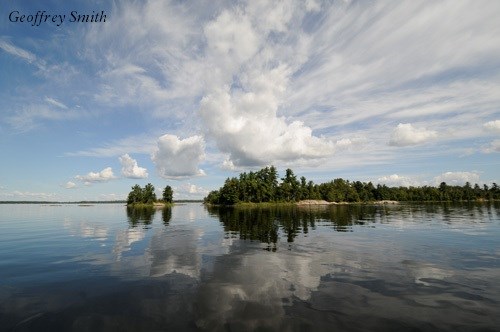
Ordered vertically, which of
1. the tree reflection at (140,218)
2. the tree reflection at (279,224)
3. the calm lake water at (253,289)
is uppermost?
the tree reflection at (140,218)

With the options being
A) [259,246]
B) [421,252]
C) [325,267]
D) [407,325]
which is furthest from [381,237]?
[407,325]

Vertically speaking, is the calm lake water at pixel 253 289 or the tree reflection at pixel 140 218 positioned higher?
the tree reflection at pixel 140 218

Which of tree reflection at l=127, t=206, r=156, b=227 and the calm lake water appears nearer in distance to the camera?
the calm lake water

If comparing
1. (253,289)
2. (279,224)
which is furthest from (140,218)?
(253,289)

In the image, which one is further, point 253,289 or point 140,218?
point 140,218

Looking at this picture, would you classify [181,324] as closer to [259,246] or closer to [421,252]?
[259,246]

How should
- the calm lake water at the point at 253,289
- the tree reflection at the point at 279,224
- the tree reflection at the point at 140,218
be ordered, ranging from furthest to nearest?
the tree reflection at the point at 140,218, the tree reflection at the point at 279,224, the calm lake water at the point at 253,289

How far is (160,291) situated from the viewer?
14328mm

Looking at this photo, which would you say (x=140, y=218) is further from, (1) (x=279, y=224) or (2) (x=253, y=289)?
(2) (x=253, y=289)

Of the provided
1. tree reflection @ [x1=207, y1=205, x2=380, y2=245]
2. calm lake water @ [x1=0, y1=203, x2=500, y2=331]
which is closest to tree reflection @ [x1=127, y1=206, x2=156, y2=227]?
tree reflection @ [x1=207, y1=205, x2=380, y2=245]

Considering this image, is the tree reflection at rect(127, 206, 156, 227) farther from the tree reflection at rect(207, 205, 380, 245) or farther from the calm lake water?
the calm lake water

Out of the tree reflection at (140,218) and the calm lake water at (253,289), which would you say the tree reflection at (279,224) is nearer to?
the calm lake water at (253,289)

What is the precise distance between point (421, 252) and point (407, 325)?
52.8 feet

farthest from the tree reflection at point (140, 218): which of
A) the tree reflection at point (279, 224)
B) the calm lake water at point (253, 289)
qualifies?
the calm lake water at point (253, 289)
